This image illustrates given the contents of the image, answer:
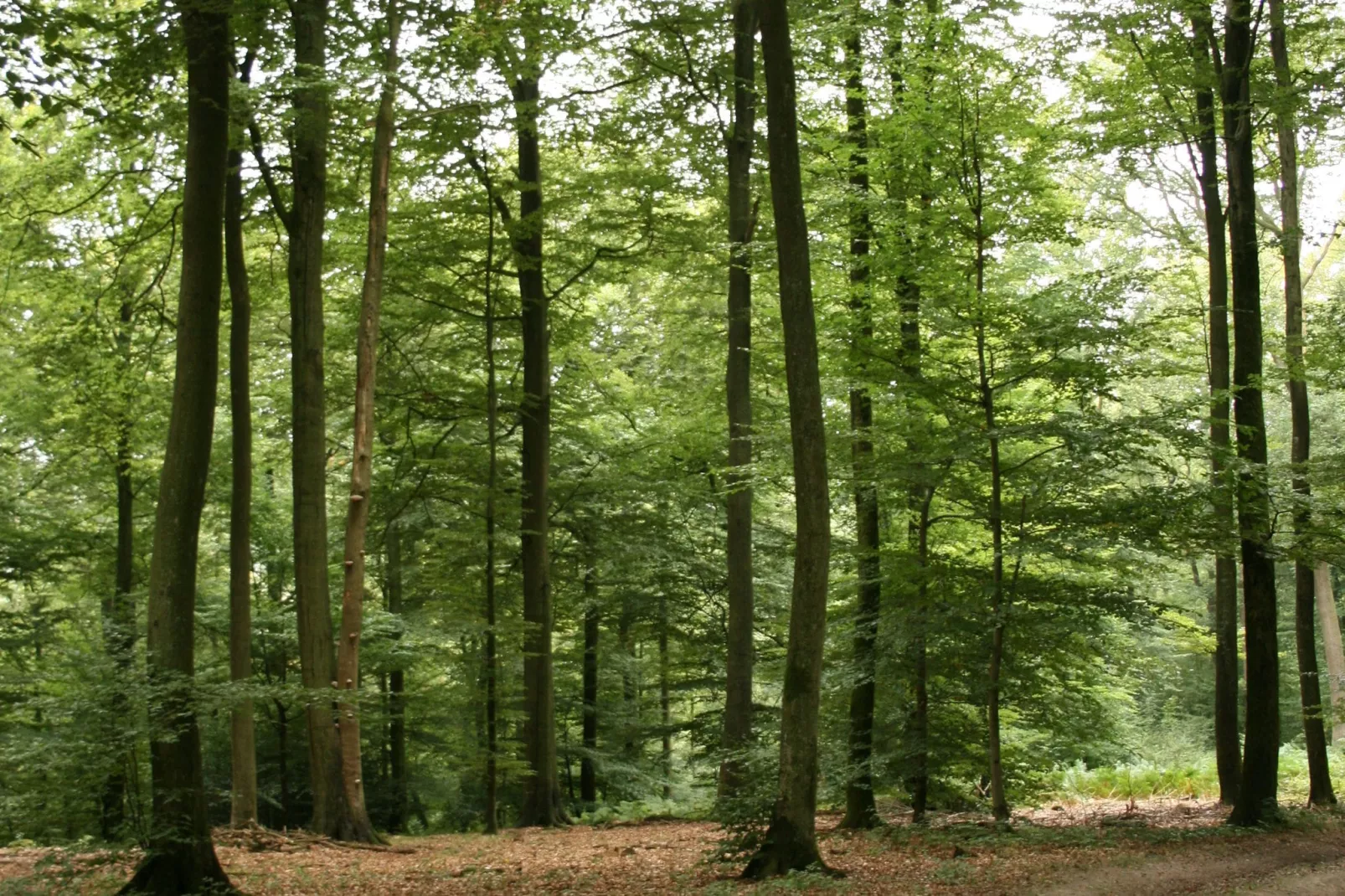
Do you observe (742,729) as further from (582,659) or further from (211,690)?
(582,659)

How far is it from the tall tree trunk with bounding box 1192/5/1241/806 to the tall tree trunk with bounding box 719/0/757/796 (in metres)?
5.09

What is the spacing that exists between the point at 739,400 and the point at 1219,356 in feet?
19.4

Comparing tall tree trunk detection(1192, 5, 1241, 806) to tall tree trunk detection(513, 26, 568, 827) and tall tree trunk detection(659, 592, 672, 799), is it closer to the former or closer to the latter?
tall tree trunk detection(513, 26, 568, 827)

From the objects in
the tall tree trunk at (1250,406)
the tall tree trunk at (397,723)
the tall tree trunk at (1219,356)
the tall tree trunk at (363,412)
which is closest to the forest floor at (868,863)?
the tall tree trunk at (1250,406)

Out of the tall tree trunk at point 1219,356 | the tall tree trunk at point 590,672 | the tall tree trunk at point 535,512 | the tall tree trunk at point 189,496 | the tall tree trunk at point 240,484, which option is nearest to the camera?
the tall tree trunk at point 189,496

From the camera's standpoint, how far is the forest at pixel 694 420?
880 cm

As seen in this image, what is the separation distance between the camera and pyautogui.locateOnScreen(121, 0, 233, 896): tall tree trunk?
803cm

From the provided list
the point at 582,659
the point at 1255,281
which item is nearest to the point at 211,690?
the point at 1255,281

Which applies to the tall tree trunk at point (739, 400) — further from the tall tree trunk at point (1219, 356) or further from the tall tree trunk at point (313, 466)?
the tall tree trunk at point (1219, 356)

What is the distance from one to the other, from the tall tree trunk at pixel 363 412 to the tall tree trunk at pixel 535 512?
371 centimetres

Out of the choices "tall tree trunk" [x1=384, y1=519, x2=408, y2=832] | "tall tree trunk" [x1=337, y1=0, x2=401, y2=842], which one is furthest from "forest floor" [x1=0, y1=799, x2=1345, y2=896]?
"tall tree trunk" [x1=384, y1=519, x2=408, y2=832]

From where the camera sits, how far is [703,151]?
1502 centimetres

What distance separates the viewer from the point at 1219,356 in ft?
44.5

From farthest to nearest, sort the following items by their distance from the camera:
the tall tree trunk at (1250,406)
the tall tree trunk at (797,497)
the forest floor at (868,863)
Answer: the tall tree trunk at (1250,406)
the tall tree trunk at (797,497)
the forest floor at (868,863)
